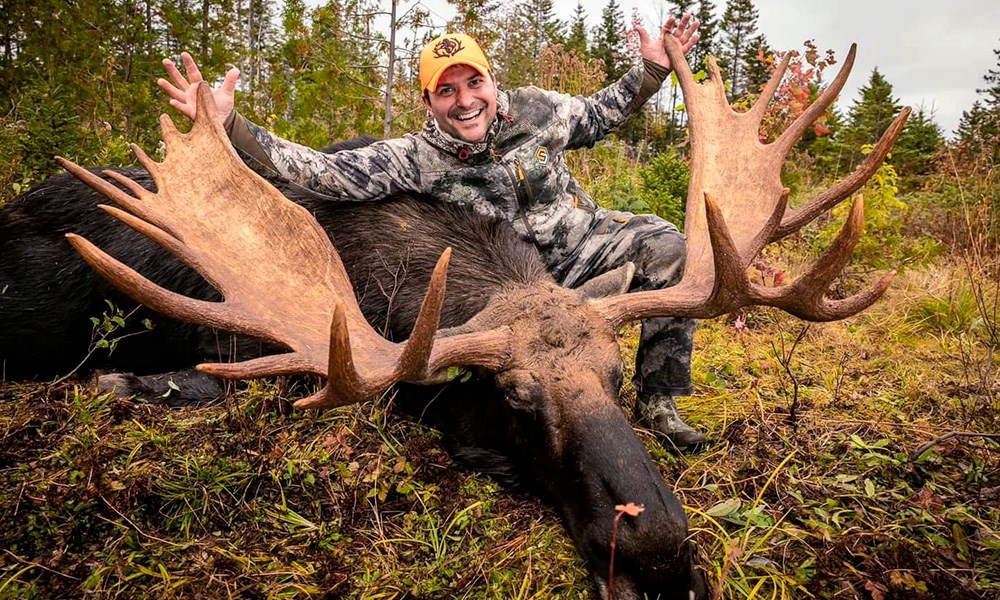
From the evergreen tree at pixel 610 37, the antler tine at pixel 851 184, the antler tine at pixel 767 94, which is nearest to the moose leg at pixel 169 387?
the antler tine at pixel 851 184

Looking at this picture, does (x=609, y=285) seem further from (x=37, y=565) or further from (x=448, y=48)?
(x=37, y=565)

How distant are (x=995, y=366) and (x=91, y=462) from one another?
5344 mm

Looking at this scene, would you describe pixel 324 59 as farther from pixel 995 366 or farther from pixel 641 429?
pixel 995 366

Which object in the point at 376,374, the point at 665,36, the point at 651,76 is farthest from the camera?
the point at 651,76

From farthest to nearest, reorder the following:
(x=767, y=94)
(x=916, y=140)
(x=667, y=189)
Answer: (x=916, y=140) < (x=667, y=189) < (x=767, y=94)

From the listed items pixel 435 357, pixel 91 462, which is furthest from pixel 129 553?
pixel 435 357

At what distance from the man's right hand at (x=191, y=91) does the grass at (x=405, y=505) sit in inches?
56.3

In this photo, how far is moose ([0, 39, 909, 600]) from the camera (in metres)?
2.11

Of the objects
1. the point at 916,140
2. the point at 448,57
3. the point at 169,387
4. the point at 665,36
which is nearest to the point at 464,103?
the point at 448,57

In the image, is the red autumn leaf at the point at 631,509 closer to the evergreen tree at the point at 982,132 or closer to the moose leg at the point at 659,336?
the moose leg at the point at 659,336

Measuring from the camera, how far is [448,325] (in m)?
2.98

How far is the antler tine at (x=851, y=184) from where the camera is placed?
107 inches

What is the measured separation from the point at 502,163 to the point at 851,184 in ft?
6.10

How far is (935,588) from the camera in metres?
1.95
